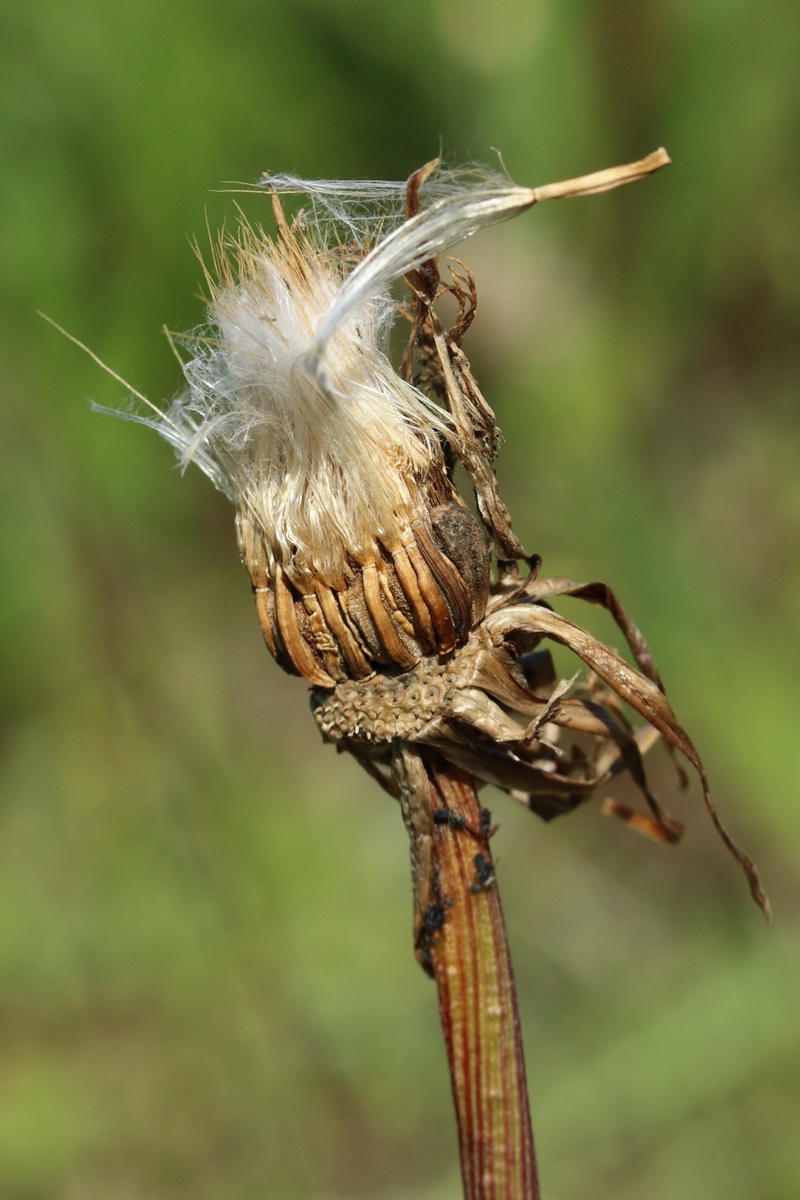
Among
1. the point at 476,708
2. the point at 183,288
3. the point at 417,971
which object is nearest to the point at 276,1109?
the point at 417,971

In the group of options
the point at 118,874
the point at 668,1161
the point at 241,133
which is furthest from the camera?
the point at 241,133

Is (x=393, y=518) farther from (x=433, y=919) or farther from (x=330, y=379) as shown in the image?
(x=433, y=919)

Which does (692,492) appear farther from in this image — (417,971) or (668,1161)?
(668,1161)

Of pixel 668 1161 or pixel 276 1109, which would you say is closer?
pixel 668 1161

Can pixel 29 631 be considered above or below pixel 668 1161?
above

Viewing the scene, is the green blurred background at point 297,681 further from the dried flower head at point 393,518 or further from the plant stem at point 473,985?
the dried flower head at point 393,518

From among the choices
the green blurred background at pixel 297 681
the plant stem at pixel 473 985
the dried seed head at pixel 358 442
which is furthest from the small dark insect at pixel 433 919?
the green blurred background at pixel 297 681

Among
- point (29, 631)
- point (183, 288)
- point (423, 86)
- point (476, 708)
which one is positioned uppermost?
point (423, 86)
